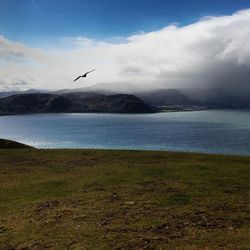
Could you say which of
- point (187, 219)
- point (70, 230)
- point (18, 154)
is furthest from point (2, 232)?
point (18, 154)

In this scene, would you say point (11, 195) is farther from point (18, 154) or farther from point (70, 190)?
point (18, 154)

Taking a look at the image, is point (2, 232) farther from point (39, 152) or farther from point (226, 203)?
point (39, 152)

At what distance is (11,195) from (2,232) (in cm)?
868

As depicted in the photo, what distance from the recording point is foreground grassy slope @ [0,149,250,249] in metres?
19.6

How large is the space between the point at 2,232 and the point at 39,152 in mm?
32587

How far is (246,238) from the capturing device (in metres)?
19.3

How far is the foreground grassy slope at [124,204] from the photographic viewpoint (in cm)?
1956

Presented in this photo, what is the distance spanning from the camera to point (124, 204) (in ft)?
85.5

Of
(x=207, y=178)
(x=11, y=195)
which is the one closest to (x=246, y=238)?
(x=207, y=178)

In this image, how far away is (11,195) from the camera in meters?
29.7

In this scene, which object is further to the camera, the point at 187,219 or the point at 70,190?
the point at 70,190

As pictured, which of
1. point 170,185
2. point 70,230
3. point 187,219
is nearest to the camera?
point 70,230

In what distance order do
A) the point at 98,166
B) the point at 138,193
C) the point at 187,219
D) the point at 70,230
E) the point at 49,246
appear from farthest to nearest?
the point at 98,166 → the point at 138,193 → the point at 187,219 → the point at 70,230 → the point at 49,246

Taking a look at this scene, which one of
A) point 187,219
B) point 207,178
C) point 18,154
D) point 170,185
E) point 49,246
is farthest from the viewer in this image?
point 18,154
